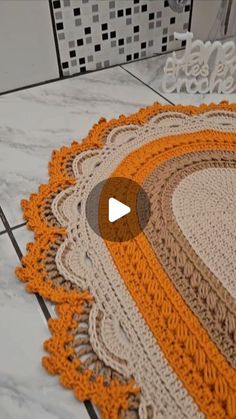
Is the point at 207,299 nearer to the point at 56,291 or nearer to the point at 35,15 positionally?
the point at 56,291

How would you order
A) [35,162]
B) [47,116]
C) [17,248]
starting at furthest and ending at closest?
[47,116]
[35,162]
[17,248]

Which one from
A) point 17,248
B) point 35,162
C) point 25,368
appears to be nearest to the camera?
point 25,368

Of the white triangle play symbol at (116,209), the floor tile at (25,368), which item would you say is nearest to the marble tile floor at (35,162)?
the floor tile at (25,368)

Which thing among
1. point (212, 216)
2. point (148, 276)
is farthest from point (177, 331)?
point (212, 216)

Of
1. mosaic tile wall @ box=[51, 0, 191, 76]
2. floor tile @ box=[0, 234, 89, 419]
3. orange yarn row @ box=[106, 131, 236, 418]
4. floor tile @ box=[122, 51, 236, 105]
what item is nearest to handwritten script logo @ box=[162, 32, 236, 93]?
floor tile @ box=[122, 51, 236, 105]

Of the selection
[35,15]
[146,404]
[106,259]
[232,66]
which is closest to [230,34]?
[232,66]

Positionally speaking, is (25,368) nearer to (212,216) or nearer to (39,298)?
(39,298)

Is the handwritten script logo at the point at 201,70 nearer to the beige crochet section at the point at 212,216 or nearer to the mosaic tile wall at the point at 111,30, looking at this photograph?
the mosaic tile wall at the point at 111,30

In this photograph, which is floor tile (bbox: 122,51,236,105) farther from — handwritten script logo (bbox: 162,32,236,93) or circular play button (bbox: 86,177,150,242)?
circular play button (bbox: 86,177,150,242)
